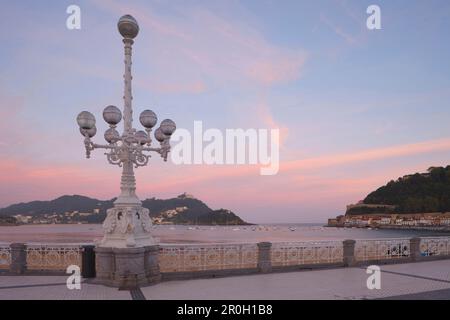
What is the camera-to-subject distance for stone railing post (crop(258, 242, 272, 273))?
12.9 m

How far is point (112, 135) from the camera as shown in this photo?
11133 mm

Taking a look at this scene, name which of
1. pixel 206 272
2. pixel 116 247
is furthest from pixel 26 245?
pixel 206 272

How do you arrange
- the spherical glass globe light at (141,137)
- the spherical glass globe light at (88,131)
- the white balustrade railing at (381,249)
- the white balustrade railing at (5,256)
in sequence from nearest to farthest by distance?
the spherical glass globe light at (88,131) → the spherical glass globe light at (141,137) → the white balustrade railing at (5,256) → the white balustrade railing at (381,249)

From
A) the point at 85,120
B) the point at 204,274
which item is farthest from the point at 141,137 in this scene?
the point at 204,274

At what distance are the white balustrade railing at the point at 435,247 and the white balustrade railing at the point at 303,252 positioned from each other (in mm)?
4692

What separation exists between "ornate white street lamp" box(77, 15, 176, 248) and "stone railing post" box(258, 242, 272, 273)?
3.89 metres

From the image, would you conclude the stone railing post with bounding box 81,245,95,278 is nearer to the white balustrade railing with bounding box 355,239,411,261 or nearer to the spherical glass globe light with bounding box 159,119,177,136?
the spherical glass globe light with bounding box 159,119,177,136

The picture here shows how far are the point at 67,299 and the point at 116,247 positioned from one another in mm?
1840

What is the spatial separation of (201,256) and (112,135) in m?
5.13

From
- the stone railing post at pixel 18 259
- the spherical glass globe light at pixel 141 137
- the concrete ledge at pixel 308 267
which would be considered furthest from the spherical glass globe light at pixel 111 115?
the concrete ledge at pixel 308 267

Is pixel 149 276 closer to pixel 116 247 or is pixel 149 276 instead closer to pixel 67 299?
pixel 116 247

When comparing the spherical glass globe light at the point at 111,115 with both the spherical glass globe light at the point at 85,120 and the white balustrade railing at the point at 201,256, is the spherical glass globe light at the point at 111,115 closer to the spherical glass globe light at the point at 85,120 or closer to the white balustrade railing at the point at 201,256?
the spherical glass globe light at the point at 85,120

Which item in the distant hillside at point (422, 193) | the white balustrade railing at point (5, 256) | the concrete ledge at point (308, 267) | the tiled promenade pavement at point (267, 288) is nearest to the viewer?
the tiled promenade pavement at point (267, 288)

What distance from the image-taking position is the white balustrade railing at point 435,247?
17.4m
